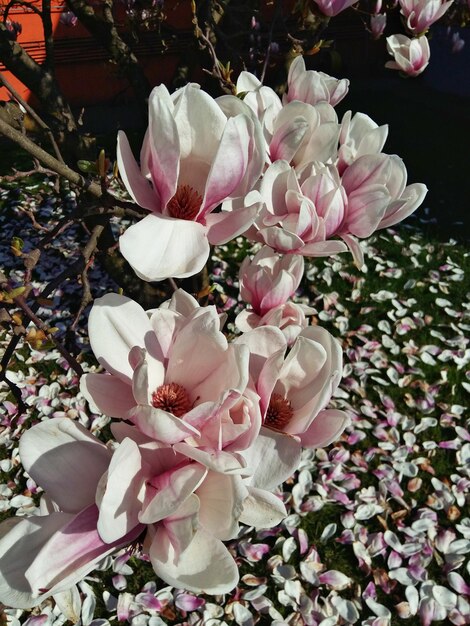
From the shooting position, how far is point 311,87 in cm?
83

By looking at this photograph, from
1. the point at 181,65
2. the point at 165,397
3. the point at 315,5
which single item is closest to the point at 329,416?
the point at 165,397

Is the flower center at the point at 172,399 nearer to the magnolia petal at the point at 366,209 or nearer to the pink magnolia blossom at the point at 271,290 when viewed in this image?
the pink magnolia blossom at the point at 271,290

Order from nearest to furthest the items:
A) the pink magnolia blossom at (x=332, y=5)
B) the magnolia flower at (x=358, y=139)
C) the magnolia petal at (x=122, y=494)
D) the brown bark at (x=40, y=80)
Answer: the magnolia petal at (x=122, y=494) < the magnolia flower at (x=358, y=139) < the pink magnolia blossom at (x=332, y=5) < the brown bark at (x=40, y=80)

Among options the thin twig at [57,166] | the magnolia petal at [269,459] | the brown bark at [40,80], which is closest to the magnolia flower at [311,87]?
the thin twig at [57,166]

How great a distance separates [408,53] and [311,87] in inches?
22.6

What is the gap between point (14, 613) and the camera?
166cm

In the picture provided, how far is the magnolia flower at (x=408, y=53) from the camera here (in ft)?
4.12

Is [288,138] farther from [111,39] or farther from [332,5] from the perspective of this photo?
[111,39]

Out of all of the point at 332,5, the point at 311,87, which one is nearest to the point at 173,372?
the point at 311,87

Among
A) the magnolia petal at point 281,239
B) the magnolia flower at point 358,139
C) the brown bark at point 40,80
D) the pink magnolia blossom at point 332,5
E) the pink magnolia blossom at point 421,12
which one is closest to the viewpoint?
the magnolia petal at point 281,239

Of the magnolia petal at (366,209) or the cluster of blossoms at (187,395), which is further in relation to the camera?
the magnolia petal at (366,209)

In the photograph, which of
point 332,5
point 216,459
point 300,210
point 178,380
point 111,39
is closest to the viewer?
point 216,459

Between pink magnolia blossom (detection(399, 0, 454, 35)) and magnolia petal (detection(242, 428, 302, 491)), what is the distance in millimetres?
1032

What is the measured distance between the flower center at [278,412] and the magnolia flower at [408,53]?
963 millimetres
